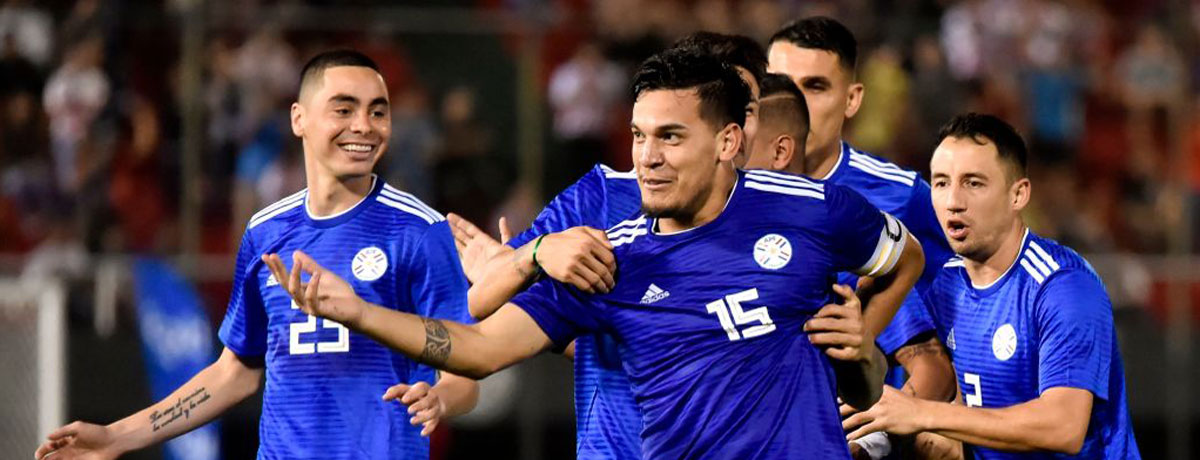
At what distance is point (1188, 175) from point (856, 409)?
372 inches

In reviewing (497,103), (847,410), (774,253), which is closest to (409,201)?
(774,253)

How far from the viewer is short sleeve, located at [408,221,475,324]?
564cm

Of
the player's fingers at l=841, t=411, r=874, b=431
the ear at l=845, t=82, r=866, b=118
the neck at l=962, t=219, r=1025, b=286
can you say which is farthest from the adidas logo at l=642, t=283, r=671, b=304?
the ear at l=845, t=82, r=866, b=118

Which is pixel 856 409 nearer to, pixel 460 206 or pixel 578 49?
pixel 460 206

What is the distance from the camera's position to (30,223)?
1148 cm

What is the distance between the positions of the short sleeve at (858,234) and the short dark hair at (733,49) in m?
0.73

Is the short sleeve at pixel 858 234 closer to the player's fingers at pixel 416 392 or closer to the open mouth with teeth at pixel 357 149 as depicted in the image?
the player's fingers at pixel 416 392

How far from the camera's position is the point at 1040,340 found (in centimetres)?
554

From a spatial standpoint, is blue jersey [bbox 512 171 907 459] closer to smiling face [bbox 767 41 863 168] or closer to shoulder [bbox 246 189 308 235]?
shoulder [bbox 246 189 308 235]

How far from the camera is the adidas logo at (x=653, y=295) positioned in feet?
15.8

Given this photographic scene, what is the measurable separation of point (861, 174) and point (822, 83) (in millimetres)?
425

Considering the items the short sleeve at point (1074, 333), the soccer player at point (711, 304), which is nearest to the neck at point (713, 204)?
the soccer player at point (711, 304)

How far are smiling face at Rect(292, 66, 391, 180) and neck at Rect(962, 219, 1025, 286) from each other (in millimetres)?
2019

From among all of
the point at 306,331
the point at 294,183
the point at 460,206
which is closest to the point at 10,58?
the point at 294,183
